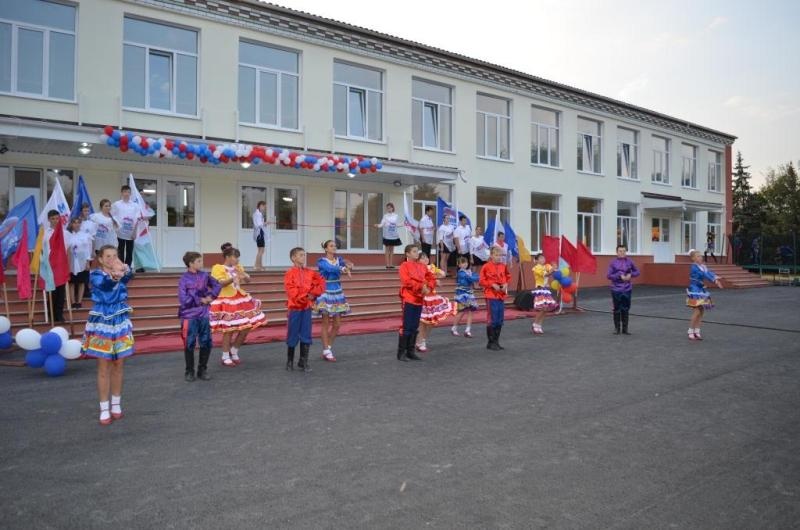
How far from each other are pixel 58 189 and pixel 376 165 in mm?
8275

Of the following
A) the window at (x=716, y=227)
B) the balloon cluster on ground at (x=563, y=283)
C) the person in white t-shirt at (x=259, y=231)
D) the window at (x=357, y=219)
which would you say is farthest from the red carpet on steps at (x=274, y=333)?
the window at (x=716, y=227)

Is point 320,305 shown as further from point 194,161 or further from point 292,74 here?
point 292,74

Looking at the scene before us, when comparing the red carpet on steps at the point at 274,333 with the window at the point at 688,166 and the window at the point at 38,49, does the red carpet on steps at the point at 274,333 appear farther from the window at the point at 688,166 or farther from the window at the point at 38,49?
the window at the point at 688,166

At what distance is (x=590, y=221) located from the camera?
2686 centimetres

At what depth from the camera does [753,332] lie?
42.6ft

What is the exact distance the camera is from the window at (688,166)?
105 ft

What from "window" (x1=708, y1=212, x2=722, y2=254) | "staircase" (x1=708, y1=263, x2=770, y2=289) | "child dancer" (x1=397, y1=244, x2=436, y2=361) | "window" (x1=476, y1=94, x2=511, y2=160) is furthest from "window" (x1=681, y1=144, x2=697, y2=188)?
"child dancer" (x1=397, y1=244, x2=436, y2=361)

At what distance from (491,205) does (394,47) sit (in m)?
7.23

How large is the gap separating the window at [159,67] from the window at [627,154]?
809 inches

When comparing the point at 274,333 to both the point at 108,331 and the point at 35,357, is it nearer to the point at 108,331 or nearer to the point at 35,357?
the point at 35,357

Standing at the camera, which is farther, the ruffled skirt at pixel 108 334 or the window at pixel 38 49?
the window at pixel 38 49

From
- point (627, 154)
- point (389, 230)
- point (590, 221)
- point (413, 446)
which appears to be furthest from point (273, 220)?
point (627, 154)

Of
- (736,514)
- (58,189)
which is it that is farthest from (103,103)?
(736,514)

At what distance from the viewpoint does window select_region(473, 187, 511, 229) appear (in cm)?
2247
